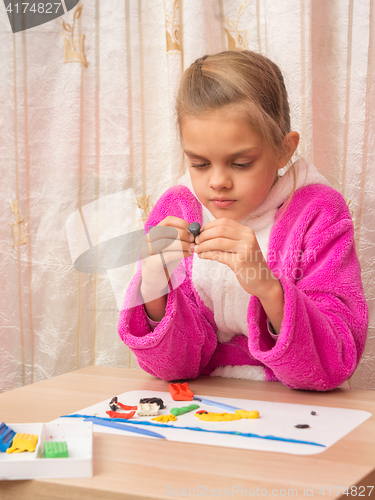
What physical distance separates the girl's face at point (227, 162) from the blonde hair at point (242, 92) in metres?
0.02

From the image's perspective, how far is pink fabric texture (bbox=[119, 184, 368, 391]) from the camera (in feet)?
2.14

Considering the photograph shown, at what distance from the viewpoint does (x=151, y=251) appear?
684mm

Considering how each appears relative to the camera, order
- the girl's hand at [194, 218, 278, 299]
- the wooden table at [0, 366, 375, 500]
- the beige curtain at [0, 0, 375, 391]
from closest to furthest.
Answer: the wooden table at [0, 366, 375, 500] → the girl's hand at [194, 218, 278, 299] → the beige curtain at [0, 0, 375, 391]

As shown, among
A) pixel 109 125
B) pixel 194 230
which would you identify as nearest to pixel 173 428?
pixel 194 230

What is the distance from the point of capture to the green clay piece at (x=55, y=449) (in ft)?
1.42

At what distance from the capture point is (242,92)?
70 cm

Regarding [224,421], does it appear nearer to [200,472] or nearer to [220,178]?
[200,472]

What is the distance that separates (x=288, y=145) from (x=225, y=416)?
1.36 feet

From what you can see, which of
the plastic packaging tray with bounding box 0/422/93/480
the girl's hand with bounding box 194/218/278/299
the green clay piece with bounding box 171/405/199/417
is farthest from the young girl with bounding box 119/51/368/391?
the plastic packaging tray with bounding box 0/422/93/480

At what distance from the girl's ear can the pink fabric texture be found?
5 centimetres

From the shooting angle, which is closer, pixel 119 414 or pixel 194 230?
pixel 119 414

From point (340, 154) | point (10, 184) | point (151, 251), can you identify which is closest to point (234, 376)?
point (151, 251)

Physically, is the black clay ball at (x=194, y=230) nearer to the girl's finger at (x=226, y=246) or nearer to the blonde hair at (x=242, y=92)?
the girl's finger at (x=226, y=246)

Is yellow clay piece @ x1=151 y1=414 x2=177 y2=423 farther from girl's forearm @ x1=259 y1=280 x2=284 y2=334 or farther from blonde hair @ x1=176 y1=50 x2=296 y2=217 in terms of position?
blonde hair @ x1=176 y1=50 x2=296 y2=217
